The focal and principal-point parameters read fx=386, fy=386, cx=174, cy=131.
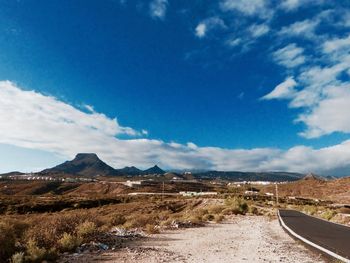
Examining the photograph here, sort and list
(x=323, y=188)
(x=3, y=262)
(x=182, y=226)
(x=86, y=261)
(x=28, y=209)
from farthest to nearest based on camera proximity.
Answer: (x=323, y=188) < (x=28, y=209) < (x=182, y=226) < (x=86, y=261) < (x=3, y=262)

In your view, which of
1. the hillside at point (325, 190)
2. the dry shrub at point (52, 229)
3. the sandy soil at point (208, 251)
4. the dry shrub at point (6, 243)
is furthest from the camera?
the hillside at point (325, 190)

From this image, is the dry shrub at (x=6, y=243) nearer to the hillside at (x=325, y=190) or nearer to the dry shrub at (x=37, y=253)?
the dry shrub at (x=37, y=253)

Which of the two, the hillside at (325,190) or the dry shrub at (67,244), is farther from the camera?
the hillside at (325,190)

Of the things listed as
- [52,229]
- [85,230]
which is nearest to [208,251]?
[85,230]

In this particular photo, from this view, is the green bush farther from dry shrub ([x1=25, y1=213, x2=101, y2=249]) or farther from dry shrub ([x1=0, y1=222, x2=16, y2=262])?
dry shrub ([x1=0, y1=222, x2=16, y2=262])

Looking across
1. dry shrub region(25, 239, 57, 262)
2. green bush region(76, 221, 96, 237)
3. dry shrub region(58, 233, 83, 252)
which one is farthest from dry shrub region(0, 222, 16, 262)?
green bush region(76, 221, 96, 237)

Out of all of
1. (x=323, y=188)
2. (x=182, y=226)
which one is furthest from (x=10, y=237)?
(x=323, y=188)

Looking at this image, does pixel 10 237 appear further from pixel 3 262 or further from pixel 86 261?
pixel 86 261

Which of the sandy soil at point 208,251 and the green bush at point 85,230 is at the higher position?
the green bush at point 85,230

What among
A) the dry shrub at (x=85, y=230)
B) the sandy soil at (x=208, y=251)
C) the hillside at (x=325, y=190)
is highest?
the hillside at (x=325, y=190)

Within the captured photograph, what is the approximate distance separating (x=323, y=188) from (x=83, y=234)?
115 meters

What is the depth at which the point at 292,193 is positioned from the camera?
13125 cm

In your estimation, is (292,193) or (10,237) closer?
(10,237)

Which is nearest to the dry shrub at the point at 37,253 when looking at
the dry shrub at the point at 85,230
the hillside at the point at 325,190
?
the dry shrub at the point at 85,230
